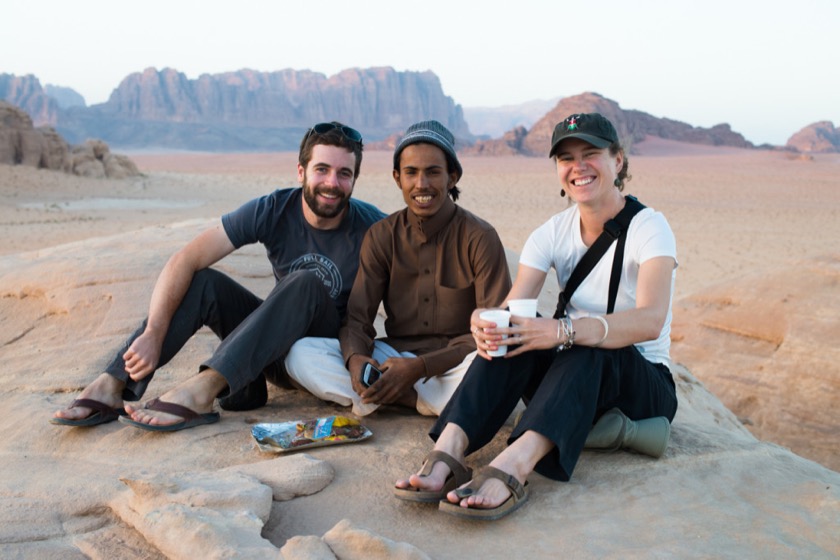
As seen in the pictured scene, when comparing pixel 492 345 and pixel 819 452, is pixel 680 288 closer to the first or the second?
pixel 819 452

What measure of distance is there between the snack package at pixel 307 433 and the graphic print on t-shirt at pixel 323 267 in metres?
0.71

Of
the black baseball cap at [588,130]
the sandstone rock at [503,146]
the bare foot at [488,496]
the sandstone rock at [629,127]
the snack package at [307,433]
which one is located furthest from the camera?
the sandstone rock at [629,127]

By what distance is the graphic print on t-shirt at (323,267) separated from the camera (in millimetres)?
3652

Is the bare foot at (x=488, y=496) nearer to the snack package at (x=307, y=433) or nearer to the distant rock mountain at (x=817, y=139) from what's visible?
the snack package at (x=307, y=433)

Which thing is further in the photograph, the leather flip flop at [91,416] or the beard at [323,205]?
the beard at [323,205]

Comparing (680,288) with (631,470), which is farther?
(680,288)

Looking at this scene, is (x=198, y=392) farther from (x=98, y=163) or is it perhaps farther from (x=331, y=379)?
(x=98, y=163)

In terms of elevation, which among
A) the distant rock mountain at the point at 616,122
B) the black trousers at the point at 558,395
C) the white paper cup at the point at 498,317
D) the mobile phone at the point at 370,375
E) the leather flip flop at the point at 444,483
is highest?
the distant rock mountain at the point at 616,122

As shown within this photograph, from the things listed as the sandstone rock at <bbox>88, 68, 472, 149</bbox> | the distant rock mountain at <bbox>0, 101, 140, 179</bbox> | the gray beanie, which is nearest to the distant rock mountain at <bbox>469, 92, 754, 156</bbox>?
the distant rock mountain at <bbox>0, 101, 140, 179</bbox>

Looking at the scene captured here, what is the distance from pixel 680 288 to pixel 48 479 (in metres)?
8.18

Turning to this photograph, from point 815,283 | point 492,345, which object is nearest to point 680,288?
point 815,283

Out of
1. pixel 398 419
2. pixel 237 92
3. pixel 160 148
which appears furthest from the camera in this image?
pixel 237 92

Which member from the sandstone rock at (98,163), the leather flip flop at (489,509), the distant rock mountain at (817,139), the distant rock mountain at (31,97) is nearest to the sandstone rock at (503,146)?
the distant rock mountain at (817,139)

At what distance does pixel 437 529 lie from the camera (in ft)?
7.86
